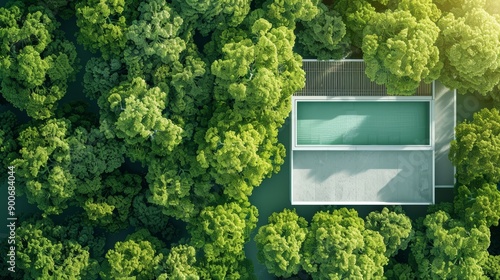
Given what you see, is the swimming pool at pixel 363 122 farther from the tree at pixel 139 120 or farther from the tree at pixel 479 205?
the tree at pixel 139 120

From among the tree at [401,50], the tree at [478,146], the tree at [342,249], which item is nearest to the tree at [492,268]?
the tree at [478,146]

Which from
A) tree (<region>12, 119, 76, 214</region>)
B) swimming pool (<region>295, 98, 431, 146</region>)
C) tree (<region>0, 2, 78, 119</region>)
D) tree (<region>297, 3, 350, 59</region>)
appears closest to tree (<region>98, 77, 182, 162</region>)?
tree (<region>12, 119, 76, 214</region>)

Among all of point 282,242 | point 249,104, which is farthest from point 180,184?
point 282,242

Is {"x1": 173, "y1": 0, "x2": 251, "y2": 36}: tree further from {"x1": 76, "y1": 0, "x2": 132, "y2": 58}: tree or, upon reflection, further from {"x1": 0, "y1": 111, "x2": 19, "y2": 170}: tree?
{"x1": 0, "y1": 111, "x2": 19, "y2": 170}: tree

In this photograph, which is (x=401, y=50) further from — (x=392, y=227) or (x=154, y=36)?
(x=154, y=36)

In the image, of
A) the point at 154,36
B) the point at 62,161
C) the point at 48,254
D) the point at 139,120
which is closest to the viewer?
the point at 139,120

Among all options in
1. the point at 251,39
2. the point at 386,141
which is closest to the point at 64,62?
the point at 251,39

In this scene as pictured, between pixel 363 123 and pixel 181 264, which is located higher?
pixel 363 123
